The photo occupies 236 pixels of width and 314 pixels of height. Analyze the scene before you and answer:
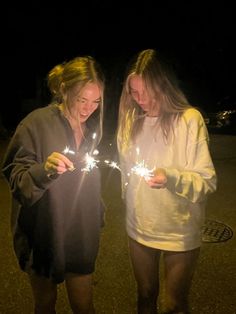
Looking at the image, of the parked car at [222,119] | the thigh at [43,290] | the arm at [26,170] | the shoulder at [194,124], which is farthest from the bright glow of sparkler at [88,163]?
the parked car at [222,119]

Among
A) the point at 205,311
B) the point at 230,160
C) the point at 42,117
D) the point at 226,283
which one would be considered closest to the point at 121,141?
the point at 42,117

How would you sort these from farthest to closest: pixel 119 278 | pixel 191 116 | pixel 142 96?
pixel 119 278
pixel 142 96
pixel 191 116

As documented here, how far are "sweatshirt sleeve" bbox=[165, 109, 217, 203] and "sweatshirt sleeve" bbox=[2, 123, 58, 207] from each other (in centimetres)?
85

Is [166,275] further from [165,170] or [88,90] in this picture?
[88,90]

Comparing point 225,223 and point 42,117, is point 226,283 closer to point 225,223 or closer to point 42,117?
A: point 225,223

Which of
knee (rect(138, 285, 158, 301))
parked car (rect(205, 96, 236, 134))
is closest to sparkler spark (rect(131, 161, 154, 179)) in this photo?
knee (rect(138, 285, 158, 301))

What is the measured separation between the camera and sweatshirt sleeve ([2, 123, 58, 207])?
249 cm

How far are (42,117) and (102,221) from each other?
3.09 ft

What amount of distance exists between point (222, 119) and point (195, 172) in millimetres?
17467

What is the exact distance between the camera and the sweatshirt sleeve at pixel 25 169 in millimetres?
2494

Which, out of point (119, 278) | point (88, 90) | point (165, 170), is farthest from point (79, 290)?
point (119, 278)

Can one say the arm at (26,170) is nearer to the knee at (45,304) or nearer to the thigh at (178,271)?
the knee at (45,304)

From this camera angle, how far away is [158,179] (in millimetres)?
2551

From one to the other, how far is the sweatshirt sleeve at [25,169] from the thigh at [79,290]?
29.9 inches
